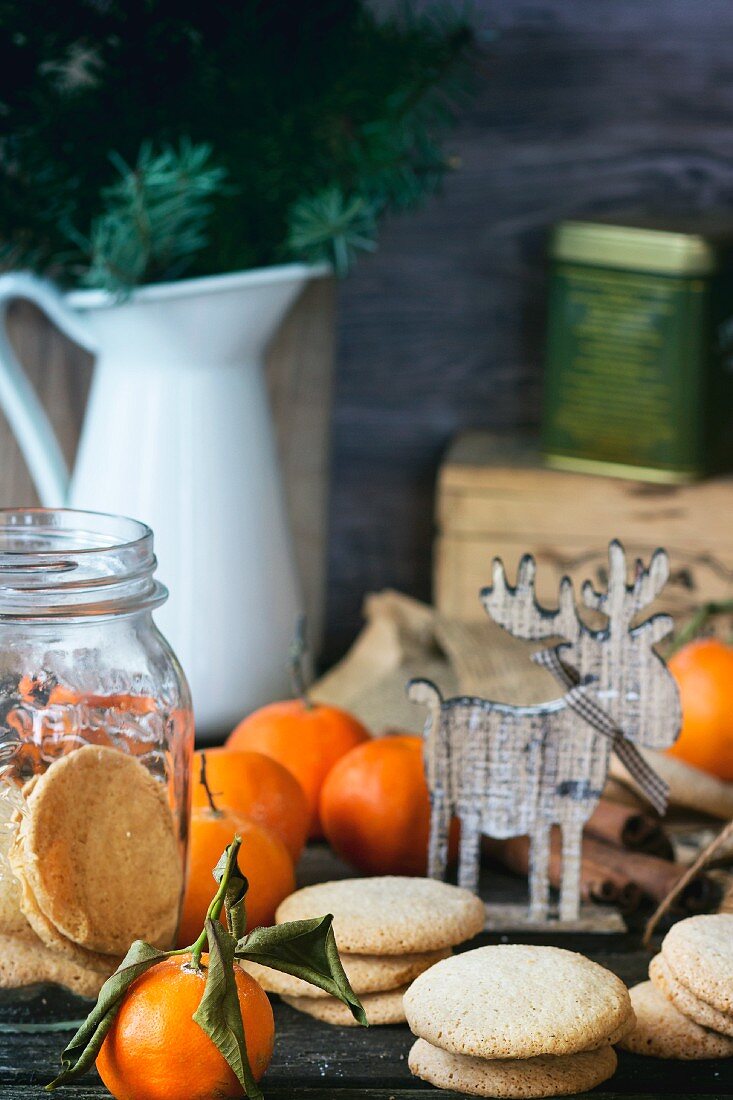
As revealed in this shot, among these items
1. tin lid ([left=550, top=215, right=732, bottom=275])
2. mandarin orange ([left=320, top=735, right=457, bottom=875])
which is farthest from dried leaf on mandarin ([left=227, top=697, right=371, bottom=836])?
tin lid ([left=550, top=215, right=732, bottom=275])

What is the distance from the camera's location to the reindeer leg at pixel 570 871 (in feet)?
2.30

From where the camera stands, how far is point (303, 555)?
140cm

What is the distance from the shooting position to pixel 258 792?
0.73m

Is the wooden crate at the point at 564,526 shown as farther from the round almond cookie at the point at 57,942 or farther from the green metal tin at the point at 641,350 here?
the round almond cookie at the point at 57,942

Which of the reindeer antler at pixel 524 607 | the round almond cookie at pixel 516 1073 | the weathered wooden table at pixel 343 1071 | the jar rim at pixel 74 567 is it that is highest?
the jar rim at pixel 74 567

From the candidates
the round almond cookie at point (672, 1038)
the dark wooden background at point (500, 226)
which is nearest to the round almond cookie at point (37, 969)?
the round almond cookie at point (672, 1038)

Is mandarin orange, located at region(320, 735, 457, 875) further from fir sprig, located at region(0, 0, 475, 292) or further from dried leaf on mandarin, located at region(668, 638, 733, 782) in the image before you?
fir sprig, located at region(0, 0, 475, 292)

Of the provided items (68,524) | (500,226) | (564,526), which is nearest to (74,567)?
(68,524)

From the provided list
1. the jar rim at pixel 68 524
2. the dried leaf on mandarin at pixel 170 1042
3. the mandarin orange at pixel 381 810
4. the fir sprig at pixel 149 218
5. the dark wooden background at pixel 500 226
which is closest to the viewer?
the dried leaf on mandarin at pixel 170 1042

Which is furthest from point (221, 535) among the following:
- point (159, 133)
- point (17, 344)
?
point (17, 344)

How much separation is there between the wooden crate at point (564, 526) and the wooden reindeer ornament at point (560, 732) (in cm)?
47

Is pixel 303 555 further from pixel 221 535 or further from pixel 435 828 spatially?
pixel 435 828

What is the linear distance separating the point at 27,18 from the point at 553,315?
1.68 feet

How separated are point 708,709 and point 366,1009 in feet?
1.24
